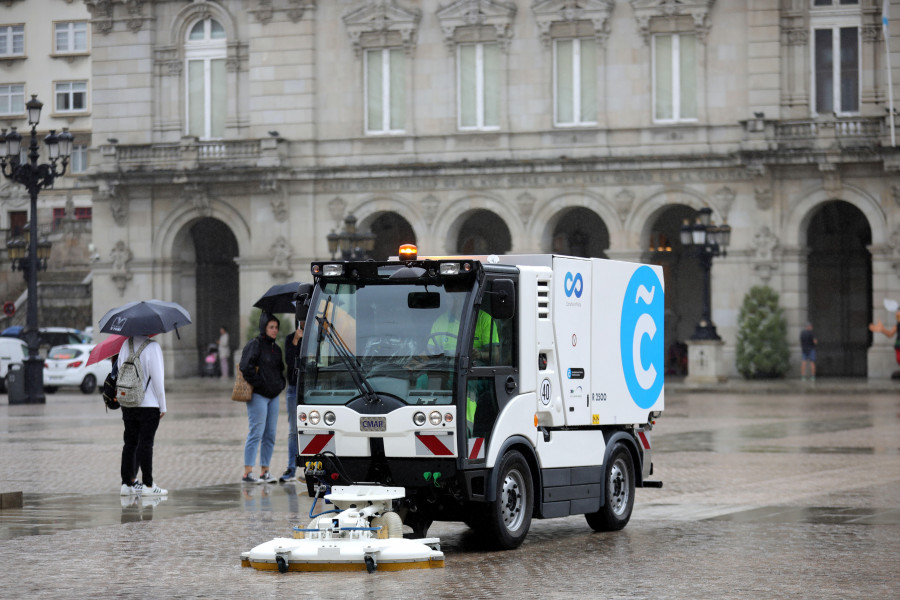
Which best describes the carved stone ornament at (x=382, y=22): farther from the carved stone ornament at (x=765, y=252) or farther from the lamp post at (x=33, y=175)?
the lamp post at (x=33, y=175)

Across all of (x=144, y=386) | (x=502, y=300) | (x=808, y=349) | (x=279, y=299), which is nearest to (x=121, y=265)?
(x=808, y=349)

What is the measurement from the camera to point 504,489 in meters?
13.0

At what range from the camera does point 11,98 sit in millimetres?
81125

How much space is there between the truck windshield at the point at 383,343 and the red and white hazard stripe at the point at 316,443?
0.95ft

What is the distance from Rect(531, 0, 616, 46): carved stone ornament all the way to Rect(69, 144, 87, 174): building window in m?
39.0

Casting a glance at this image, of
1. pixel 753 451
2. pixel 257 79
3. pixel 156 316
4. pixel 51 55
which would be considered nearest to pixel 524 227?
pixel 257 79

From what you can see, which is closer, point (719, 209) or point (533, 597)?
point (533, 597)

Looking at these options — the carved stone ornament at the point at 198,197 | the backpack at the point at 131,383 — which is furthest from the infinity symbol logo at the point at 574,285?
the carved stone ornament at the point at 198,197

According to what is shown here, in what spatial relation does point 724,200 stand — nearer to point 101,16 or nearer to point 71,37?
point 101,16

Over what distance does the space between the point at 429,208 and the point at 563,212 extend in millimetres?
4196

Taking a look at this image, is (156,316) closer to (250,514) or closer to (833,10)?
(250,514)

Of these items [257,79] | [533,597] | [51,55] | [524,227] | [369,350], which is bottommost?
[533,597]

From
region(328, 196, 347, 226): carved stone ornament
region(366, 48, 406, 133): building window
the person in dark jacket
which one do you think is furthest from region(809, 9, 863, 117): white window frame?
the person in dark jacket

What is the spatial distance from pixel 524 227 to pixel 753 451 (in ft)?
83.4
